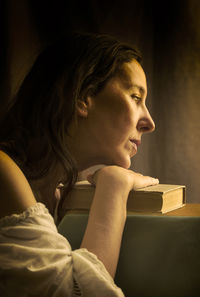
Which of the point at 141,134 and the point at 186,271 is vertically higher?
the point at 141,134

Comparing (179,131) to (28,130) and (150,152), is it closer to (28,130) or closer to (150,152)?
(150,152)

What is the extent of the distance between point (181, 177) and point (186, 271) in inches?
12.0

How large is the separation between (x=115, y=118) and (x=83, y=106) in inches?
3.5

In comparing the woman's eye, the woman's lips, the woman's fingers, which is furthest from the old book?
the woman's eye

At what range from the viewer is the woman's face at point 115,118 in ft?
3.31

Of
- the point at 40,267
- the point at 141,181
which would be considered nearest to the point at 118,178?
the point at 141,181

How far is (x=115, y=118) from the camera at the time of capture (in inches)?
40.0

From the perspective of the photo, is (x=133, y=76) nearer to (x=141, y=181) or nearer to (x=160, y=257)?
(x=141, y=181)

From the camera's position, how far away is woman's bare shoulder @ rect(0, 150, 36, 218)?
0.78 meters

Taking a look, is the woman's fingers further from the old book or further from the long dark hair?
the long dark hair

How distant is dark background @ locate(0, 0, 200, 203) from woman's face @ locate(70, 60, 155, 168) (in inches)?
2.0

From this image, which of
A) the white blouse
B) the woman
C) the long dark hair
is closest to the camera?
the white blouse

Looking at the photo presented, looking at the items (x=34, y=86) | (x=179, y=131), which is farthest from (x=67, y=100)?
(x=179, y=131)

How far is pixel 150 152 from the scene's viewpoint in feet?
3.55
